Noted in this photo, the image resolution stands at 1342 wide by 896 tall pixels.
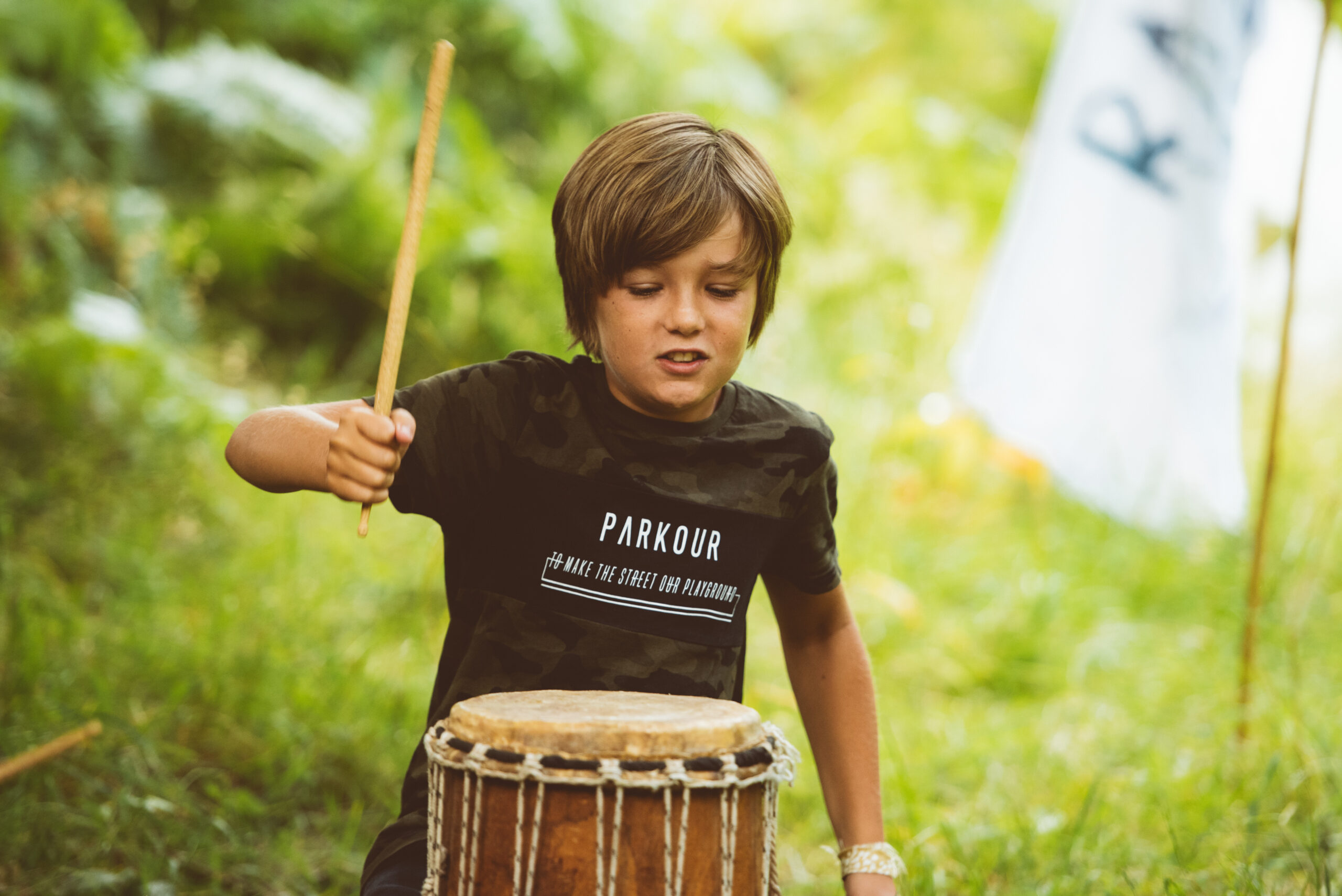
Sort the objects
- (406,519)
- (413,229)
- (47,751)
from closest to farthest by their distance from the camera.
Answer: (413,229)
(47,751)
(406,519)

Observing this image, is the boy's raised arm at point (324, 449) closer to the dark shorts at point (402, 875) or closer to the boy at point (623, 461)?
the boy at point (623, 461)

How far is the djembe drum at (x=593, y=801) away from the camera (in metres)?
1.29

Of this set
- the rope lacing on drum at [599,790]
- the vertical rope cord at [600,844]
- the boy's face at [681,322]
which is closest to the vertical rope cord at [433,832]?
the rope lacing on drum at [599,790]

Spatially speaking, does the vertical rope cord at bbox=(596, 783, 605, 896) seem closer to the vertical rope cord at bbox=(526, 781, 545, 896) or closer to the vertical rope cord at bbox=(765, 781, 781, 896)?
the vertical rope cord at bbox=(526, 781, 545, 896)

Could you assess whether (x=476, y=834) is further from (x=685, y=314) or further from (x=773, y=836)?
(x=685, y=314)

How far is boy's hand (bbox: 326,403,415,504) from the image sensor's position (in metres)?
1.34

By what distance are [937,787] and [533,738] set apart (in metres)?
2.09

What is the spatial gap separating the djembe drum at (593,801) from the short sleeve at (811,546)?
0.47 meters

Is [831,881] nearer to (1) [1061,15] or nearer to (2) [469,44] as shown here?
(2) [469,44]

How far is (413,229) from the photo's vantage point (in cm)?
141

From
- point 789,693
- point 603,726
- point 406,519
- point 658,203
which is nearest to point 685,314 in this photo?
point 658,203

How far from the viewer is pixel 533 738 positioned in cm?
130

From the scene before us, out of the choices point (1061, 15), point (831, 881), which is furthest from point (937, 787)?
point (1061, 15)

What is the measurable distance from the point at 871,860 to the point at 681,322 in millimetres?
893
